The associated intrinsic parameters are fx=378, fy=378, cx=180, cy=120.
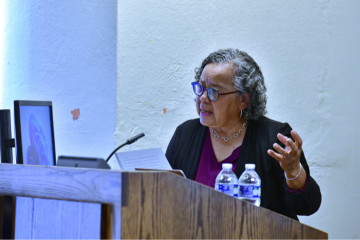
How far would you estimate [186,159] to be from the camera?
73.5 inches

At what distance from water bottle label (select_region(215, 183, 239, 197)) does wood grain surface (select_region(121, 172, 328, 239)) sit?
42cm

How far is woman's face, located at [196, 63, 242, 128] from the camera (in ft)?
5.87

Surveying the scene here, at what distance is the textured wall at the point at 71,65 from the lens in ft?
7.55

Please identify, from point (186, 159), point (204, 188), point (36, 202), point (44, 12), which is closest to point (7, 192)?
point (36, 202)

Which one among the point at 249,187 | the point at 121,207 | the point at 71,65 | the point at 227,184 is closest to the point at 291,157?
the point at 249,187

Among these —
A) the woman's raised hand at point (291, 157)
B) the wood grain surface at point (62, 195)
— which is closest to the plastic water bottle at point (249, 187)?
the woman's raised hand at point (291, 157)

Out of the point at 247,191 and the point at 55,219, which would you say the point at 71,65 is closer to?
the point at 247,191

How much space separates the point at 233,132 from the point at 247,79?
27 centimetres

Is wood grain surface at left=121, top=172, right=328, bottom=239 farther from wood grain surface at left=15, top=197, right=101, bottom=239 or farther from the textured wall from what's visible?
the textured wall

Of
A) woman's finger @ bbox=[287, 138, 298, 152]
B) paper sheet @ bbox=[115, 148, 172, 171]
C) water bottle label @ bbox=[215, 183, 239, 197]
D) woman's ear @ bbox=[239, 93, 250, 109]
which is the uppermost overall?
woman's ear @ bbox=[239, 93, 250, 109]

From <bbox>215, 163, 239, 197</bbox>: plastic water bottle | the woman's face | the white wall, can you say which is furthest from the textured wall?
<bbox>215, 163, 239, 197</bbox>: plastic water bottle

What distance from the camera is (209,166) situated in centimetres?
179

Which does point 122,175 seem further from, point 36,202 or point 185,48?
point 185,48

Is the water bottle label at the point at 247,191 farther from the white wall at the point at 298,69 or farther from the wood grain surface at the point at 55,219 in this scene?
the white wall at the point at 298,69
